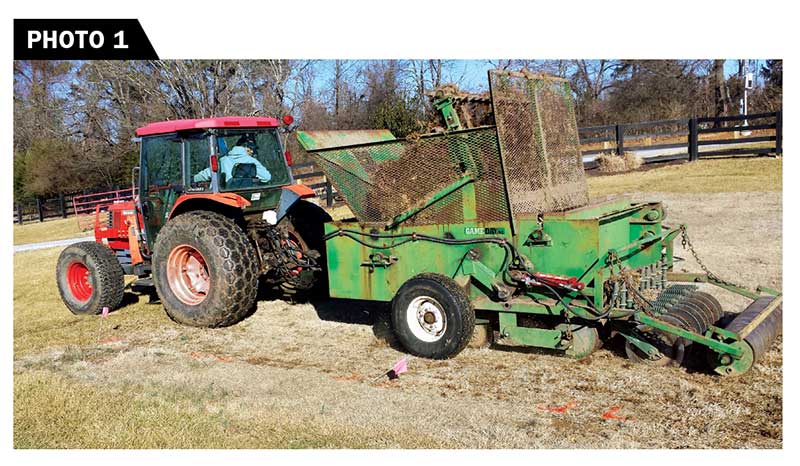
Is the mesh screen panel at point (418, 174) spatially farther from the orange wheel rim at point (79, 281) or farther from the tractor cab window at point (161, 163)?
the orange wheel rim at point (79, 281)

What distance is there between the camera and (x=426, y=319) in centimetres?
616

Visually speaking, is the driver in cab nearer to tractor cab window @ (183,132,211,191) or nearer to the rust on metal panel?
tractor cab window @ (183,132,211,191)

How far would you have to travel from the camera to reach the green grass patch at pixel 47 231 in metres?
22.3

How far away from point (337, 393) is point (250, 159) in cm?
338

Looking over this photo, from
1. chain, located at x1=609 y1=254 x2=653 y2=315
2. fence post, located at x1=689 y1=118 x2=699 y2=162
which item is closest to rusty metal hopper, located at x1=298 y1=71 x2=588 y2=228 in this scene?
chain, located at x1=609 y1=254 x2=653 y2=315

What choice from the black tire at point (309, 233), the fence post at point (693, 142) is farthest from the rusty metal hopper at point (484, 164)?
the fence post at point (693, 142)

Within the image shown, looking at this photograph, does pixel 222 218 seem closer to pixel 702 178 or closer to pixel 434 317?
pixel 434 317

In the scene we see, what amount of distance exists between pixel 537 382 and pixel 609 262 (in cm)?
111

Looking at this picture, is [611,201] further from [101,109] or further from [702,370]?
[101,109]

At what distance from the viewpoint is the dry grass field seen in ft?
15.0

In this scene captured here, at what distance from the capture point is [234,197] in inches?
294

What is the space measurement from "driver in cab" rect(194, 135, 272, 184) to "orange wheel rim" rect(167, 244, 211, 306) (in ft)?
2.74

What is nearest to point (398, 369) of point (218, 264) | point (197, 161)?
point (218, 264)

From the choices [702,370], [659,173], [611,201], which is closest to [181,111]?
[659,173]
